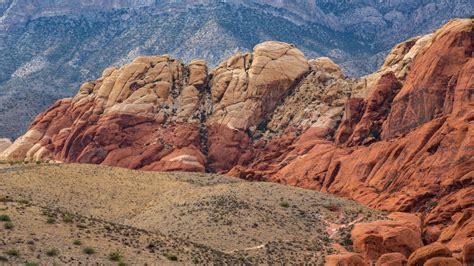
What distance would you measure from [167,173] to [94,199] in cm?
1763

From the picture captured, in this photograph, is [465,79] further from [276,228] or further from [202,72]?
[202,72]

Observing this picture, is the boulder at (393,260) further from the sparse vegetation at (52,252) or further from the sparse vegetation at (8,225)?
the sparse vegetation at (8,225)

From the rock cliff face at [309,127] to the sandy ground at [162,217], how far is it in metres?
6.13

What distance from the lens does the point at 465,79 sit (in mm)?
88562

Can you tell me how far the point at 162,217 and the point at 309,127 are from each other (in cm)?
3790

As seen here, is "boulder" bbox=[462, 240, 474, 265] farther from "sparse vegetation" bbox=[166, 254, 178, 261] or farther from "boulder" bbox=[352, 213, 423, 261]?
"sparse vegetation" bbox=[166, 254, 178, 261]

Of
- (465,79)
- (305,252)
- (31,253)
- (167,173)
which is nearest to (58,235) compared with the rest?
(31,253)

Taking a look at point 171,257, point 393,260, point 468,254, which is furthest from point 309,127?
point 171,257

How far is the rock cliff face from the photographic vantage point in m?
80.3

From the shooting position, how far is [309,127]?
108 metres

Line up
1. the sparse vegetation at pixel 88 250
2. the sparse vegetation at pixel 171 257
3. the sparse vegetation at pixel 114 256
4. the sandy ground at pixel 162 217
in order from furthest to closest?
the sparse vegetation at pixel 171 257, the sandy ground at pixel 162 217, the sparse vegetation at pixel 114 256, the sparse vegetation at pixel 88 250

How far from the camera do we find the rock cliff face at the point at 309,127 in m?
80.3

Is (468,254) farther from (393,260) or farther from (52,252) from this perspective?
(52,252)

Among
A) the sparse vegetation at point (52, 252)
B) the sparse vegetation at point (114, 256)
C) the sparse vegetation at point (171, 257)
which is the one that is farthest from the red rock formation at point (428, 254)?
the sparse vegetation at point (52, 252)
